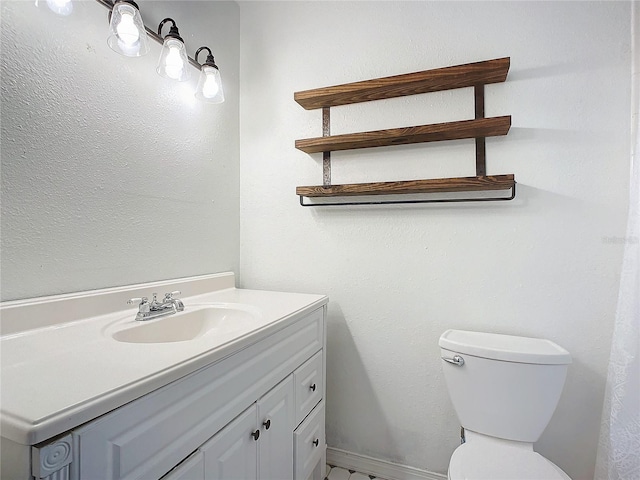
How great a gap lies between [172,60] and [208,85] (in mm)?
177

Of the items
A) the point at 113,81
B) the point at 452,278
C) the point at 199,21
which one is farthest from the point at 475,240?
the point at 199,21

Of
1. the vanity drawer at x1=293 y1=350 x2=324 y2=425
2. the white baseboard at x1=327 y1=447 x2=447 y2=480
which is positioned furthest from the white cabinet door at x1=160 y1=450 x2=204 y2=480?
the white baseboard at x1=327 y1=447 x2=447 y2=480

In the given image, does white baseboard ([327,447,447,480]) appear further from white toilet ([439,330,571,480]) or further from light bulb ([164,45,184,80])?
light bulb ([164,45,184,80])

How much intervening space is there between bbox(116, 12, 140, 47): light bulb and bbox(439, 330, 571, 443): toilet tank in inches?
59.0

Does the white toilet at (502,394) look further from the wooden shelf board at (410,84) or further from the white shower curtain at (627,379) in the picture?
the wooden shelf board at (410,84)

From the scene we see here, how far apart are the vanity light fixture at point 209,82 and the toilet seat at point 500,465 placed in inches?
63.9

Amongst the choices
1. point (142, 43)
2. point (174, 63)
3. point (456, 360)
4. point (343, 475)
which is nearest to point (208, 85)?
point (174, 63)

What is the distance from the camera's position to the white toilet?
3.39 feet

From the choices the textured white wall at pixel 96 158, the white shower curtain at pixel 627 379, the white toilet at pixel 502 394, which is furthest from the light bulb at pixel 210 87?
the white shower curtain at pixel 627 379

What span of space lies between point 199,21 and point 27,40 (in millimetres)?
797

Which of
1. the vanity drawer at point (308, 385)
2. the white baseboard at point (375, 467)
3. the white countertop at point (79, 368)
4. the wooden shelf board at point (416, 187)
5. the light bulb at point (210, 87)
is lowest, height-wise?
the white baseboard at point (375, 467)

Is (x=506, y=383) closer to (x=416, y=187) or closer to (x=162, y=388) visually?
(x=416, y=187)

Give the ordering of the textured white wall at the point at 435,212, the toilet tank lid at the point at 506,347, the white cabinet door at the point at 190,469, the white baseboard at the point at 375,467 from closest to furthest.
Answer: the white cabinet door at the point at 190,469 → the toilet tank lid at the point at 506,347 → the textured white wall at the point at 435,212 → the white baseboard at the point at 375,467

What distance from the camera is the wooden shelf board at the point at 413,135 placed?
3.93 feet
